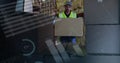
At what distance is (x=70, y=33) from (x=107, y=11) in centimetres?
79

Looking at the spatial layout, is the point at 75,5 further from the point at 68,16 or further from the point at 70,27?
the point at 70,27

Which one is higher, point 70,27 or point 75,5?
point 75,5

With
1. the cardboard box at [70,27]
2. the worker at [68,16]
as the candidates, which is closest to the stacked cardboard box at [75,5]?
the worker at [68,16]

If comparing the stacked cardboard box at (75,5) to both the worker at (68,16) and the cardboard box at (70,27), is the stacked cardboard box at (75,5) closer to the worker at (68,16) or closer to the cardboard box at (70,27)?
the worker at (68,16)

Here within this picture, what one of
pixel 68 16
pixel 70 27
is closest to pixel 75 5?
pixel 68 16

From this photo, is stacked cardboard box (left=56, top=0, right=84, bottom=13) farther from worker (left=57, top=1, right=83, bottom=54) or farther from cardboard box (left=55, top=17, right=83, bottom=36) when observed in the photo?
cardboard box (left=55, top=17, right=83, bottom=36)

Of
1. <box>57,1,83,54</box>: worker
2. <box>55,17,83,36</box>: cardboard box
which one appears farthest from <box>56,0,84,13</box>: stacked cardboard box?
<box>55,17,83,36</box>: cardboard box

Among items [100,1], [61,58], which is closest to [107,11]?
[100,1]

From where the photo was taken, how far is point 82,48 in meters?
11.4

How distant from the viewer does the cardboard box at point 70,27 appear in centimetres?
1130

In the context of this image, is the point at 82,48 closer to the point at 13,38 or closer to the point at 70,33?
the point at 70,33

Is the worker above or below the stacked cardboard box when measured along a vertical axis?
below

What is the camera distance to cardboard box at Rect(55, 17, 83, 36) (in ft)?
37.1

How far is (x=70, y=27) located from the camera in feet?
37.2
